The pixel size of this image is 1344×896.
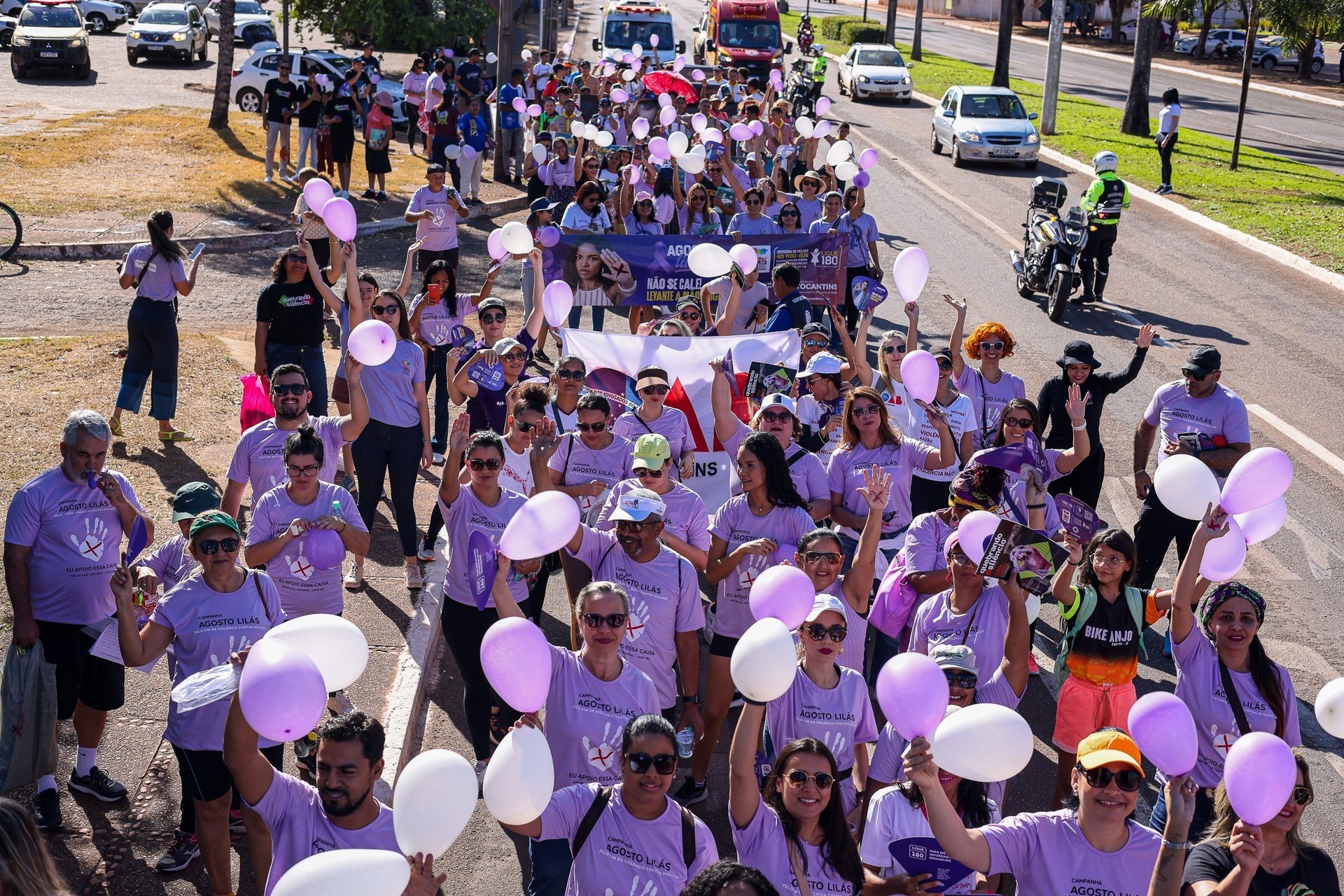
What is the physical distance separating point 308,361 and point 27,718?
456 cm

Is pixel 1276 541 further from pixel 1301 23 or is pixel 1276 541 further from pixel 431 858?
pixel 1301 23

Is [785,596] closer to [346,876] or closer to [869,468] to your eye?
[346,876]

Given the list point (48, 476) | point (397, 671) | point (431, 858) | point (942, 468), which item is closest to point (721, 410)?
point (942, 468)

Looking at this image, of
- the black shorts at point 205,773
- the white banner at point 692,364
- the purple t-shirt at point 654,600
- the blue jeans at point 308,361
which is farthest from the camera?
the blue jeans at point 308,361

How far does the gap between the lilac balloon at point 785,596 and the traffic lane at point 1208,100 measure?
1133 inches

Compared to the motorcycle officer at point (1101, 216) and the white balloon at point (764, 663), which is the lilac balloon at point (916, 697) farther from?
the motorcycle officer at point (1101, 216)

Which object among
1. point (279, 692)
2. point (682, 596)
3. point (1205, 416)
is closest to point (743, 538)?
point (682, 596)

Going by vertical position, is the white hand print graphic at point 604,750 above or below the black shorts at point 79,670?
above

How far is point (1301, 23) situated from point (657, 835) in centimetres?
3011

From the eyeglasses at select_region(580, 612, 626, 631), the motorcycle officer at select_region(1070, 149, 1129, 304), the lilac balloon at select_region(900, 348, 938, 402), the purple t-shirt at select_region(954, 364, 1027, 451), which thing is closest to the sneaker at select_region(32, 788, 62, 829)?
the eyeglasses at select_region(580, 612, 626, 631)

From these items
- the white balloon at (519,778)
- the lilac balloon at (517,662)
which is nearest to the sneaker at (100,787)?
the lilac balloon at (517,662)

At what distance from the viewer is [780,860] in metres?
4.46

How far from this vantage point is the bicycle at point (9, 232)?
647 inches

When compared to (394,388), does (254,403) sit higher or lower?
lower
